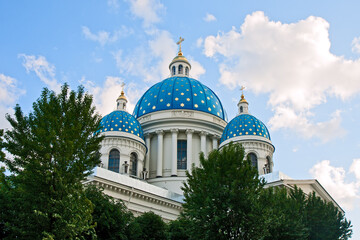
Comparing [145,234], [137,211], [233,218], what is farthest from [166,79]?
[233,218]

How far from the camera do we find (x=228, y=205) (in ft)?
68.2

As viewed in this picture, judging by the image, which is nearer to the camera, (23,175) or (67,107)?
(23,175)

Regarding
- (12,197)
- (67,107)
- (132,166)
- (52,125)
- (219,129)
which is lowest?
(12,197)

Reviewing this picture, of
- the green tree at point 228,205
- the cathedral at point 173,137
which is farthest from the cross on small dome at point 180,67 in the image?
the green tree at point 228,205

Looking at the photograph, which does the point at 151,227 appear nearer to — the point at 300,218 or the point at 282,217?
the point at 282,217

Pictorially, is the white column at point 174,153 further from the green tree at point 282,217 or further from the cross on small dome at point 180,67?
the green tree at point 282,217

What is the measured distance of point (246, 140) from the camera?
148 ft

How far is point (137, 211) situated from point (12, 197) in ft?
57.4

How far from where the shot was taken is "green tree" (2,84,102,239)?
53.1 ft

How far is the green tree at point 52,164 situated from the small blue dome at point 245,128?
29301mm

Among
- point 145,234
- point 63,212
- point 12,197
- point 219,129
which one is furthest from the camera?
point 219,129

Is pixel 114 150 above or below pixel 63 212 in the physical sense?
above

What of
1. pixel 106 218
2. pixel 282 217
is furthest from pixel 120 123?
pixel 282 217

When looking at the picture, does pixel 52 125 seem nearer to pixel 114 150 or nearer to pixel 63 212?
pixel 63 212
